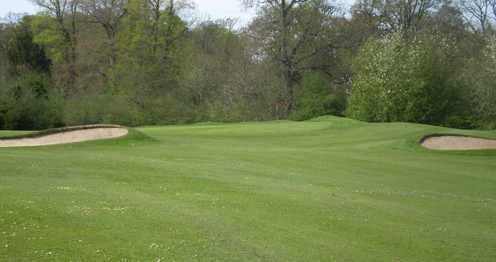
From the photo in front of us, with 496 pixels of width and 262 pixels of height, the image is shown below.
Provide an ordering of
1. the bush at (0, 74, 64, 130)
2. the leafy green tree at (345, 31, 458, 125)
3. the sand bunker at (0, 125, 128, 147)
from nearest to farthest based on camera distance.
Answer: the sand bunker at (0, 125, 128, 147), the bush at (0, 74, 64, 130), the leafy green tree at (345, 31, 458, 125)

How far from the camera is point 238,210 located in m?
7.66

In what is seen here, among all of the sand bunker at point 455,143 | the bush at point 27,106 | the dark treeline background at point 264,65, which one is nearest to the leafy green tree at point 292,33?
the dark treeline background at point 264,65

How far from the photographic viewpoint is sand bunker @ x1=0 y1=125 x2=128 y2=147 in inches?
758

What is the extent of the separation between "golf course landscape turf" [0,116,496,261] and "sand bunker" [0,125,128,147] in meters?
7.29

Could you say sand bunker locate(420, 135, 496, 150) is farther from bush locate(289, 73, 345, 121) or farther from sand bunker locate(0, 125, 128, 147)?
bush locate(289, 73, 345, 121)

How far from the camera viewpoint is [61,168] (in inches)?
405

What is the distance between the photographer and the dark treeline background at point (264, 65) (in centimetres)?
4247

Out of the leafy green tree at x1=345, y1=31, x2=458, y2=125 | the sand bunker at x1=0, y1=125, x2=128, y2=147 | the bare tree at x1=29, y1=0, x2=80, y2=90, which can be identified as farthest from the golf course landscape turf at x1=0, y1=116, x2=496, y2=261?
the bare tree at x1=29, y1=0, x2=80, y2=90

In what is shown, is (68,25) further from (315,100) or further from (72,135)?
(72,135)

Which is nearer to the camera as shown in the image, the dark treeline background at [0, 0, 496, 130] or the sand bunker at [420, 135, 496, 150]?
the sand bunker at [420, 135, 496, 150]

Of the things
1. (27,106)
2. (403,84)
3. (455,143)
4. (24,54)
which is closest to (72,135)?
(27,106)

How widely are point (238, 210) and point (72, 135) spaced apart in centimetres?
1601

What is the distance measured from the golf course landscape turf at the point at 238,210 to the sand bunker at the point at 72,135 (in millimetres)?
7292

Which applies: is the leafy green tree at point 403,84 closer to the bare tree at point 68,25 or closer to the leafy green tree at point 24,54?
the leafy green tree at point 24,54
